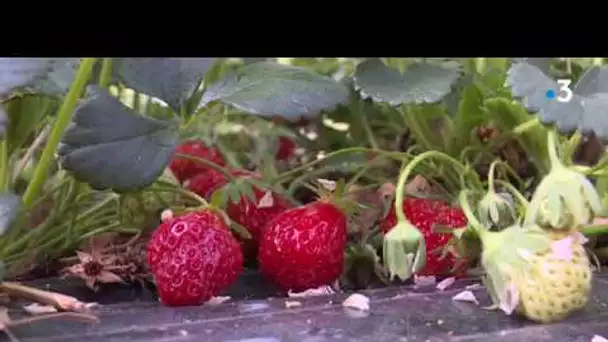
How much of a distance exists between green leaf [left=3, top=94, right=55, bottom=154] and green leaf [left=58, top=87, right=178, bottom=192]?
7 centimetres

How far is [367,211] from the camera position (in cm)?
61

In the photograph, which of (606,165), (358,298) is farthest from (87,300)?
→ (606,165)

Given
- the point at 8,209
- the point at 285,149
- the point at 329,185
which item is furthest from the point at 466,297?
the point at 285,149

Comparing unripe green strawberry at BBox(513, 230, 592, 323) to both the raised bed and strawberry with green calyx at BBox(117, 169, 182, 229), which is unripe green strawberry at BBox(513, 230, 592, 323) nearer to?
the raised bed

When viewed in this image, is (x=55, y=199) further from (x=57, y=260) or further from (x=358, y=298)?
(x=358, y=298)

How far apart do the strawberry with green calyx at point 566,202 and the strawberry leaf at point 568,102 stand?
0.03 metres

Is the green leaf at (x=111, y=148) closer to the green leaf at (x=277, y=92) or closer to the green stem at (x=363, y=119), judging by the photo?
the green leaf at (x=277, y=92)

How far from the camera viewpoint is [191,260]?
1.69 ft

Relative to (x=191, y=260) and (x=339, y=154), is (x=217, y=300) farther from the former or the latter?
(x=339, y=154)

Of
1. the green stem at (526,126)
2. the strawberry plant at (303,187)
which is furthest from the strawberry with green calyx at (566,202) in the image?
the green stem at (526,126)

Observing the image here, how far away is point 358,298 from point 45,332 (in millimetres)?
158

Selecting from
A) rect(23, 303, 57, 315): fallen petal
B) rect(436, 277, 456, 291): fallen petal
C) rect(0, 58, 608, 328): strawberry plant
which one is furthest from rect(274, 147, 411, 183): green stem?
rect(23, 303, 57, 315): fallen petal

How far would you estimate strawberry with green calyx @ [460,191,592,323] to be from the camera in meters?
0.44

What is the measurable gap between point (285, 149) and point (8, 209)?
0.47 m
